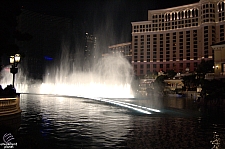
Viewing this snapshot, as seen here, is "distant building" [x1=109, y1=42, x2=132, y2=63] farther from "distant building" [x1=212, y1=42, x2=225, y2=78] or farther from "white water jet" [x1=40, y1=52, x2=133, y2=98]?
"distant building" [x1=212, y1=42, x2=225, y2=78]

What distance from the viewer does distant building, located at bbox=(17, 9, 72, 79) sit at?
117938 mm

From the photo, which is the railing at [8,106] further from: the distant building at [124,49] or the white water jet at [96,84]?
the distant building at [124,49]

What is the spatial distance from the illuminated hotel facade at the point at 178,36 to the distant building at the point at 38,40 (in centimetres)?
4292

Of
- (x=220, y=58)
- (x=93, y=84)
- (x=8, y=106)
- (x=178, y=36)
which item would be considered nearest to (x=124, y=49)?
(x=178, y=36)

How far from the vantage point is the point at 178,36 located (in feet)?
420

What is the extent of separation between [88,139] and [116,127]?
11.8 ft

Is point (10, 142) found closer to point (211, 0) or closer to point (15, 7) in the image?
point (15, 7)

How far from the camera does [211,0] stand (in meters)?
114

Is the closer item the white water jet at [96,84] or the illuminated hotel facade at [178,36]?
the white water jet at [96,84]

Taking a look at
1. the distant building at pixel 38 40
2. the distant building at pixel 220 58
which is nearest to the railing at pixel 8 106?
the distant building at pixel 220 58

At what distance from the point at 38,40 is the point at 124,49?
63.6 m

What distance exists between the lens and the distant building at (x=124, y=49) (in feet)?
552

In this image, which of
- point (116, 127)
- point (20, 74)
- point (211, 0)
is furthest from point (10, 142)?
point (211, 0)

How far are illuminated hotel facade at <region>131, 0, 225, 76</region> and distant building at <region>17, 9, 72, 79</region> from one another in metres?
42.9
